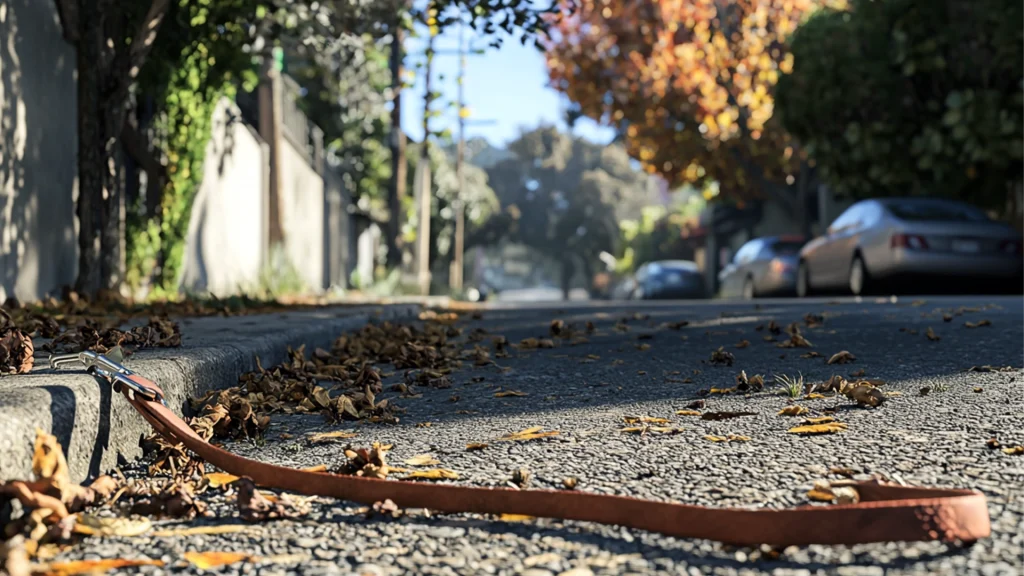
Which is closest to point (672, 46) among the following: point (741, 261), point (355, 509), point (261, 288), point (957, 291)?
point (741, 261)

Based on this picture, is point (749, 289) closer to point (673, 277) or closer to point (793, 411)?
point (673, 277)

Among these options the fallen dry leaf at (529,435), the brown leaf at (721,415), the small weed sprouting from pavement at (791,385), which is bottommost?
the fallen dry leaf at (529,435)

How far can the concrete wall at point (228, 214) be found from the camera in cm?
1193

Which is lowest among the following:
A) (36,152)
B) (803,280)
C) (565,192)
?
(803,280)

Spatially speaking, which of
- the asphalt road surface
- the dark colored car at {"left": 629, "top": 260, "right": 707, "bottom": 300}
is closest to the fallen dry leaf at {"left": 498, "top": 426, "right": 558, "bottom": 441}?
the asphalt road surface

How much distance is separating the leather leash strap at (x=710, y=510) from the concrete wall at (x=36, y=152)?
541cm

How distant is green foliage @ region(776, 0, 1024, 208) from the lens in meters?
14.9

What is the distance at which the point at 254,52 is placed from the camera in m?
9.96

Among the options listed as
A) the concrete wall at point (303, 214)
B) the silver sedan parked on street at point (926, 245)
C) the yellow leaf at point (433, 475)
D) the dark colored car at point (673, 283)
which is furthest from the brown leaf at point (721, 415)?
the dark colored car at point (673, 283)

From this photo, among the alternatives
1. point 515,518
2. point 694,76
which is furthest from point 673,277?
point 515,518

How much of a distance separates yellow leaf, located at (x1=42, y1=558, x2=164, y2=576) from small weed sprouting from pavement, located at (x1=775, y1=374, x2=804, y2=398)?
2.56 meters

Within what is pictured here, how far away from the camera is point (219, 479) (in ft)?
8.95

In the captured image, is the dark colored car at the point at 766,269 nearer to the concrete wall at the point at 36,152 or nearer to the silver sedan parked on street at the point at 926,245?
the silver sedan parked on street at the point at 926,245

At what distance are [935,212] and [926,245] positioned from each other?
2.90 ft
